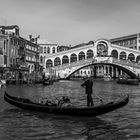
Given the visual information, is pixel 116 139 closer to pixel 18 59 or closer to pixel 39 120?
pixel 39 120

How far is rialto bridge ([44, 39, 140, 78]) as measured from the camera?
144 ft

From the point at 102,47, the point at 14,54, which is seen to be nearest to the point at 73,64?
the point at 102,47

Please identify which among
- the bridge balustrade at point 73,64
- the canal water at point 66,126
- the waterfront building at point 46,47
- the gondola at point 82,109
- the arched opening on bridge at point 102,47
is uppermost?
the waterfront building at point 46,47

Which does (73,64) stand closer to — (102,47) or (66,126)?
(102,47)

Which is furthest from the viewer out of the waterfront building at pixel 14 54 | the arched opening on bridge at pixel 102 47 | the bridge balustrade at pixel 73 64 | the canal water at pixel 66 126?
the arched opening on bridge at pixel 102 47

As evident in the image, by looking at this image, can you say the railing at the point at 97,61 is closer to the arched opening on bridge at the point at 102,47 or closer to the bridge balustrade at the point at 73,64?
the bridge balustrade at the point at 73,64

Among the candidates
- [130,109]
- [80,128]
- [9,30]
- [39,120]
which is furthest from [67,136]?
[9,30]

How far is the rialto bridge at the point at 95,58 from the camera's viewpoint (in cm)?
4391

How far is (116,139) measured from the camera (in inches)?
256

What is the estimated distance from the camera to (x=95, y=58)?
44.5 metres

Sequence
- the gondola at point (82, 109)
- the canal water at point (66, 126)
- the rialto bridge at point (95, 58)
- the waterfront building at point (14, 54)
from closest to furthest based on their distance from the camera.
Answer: the canal water at point (66, 126) < the gondola at point (82, 109) < the waterfront building at point (14, 54) < the rialto bridge at point (95, 58)

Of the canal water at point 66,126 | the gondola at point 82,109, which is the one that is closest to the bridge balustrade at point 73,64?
the canal water at point 66,126

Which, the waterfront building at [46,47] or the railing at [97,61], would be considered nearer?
the railing at [97,61]

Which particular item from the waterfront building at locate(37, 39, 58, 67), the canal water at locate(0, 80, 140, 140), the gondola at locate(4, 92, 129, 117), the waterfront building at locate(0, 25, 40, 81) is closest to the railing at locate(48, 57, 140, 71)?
the waterfront building at locate(0, 25, 40, 81)
